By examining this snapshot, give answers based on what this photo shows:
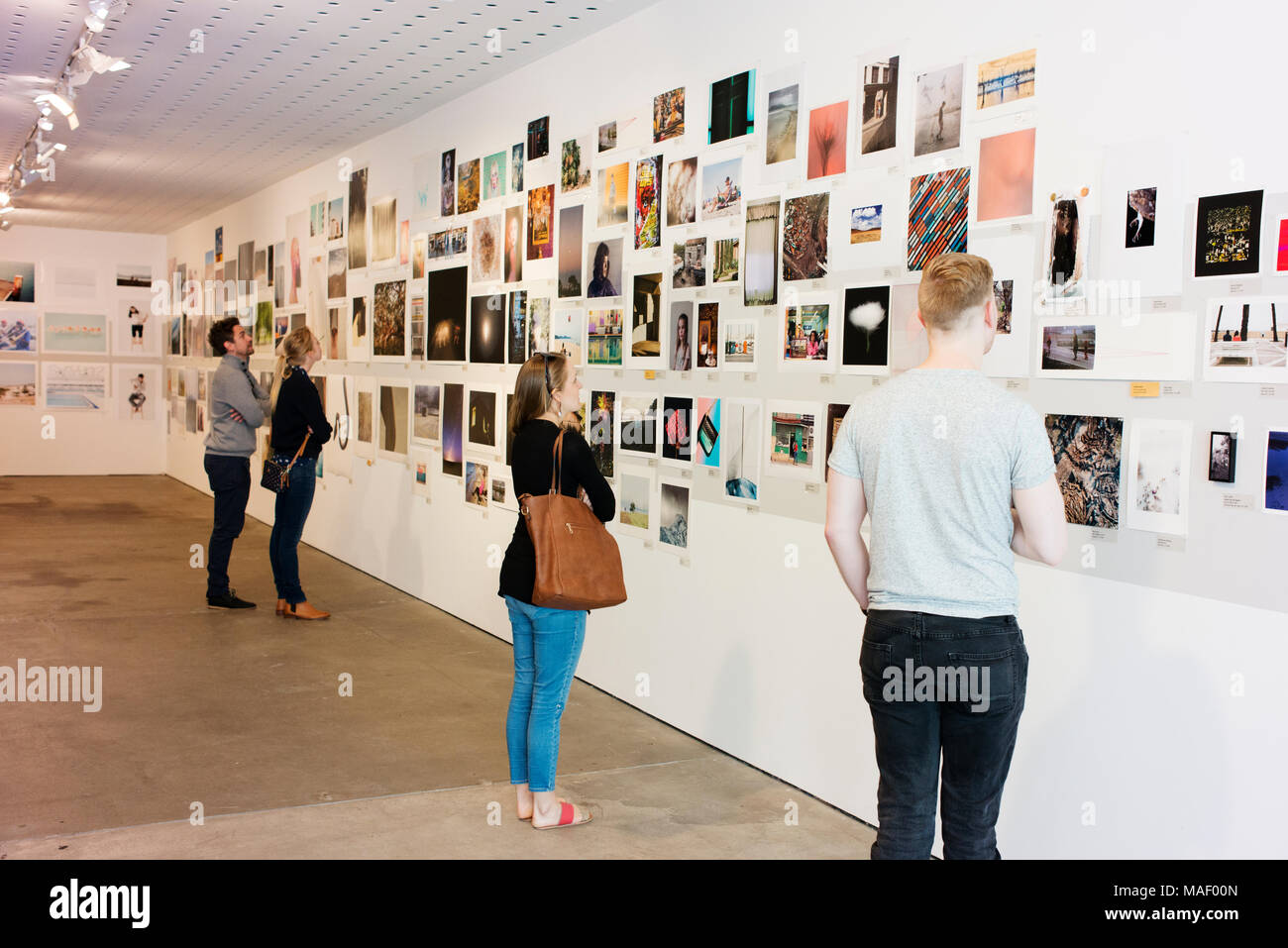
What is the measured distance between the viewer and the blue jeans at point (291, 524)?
6.35m

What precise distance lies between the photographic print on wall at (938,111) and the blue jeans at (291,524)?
4026 mm

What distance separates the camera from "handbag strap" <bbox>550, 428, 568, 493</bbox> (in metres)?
3.32

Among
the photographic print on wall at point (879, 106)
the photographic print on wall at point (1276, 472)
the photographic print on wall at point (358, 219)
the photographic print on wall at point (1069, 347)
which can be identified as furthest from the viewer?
the photographic print on wall at point (358, 219)

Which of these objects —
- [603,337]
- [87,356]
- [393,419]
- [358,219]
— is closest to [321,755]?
[603,337]

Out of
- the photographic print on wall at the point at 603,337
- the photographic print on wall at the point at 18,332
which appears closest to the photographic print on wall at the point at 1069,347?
the photographic print on wall at the point at 603,337

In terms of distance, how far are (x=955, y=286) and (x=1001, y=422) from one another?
0.30m

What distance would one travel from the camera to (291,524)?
6.36m

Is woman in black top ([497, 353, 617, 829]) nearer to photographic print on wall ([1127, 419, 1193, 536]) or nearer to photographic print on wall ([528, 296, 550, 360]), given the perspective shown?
photographic print on wall ([1127, 419, 1193, 536])

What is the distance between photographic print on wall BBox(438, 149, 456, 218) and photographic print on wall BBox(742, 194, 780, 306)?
2.93 m

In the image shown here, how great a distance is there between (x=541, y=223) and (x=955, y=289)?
370 cm

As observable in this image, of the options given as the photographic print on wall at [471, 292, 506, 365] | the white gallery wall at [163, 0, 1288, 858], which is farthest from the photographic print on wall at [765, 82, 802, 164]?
the photographic print on wall at [471, 292, 506, 365]

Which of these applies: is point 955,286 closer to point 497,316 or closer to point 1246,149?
point 1246,149

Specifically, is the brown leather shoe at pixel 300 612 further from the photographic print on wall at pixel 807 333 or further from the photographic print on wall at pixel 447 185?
the photographic print on wall at pixel 807 333

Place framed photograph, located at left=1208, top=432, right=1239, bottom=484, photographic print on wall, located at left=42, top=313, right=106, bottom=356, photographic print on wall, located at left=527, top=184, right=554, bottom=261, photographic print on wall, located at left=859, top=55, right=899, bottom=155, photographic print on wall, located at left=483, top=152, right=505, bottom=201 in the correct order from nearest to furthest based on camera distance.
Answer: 1. framed photograph, located at left=1208, top=432, right=1239, bottom=484
2. photographic print on wall, located at left=859, top=55, right=899, bottom=155
3. photographic print on wall, located at left=527, top=184, right=554, bottom=261
4. photographic print on wall, located at left=483, top=152, right=505, bottom=201
5. photographic print on wall, located at left=42, top=313, right=106, bottom=356
